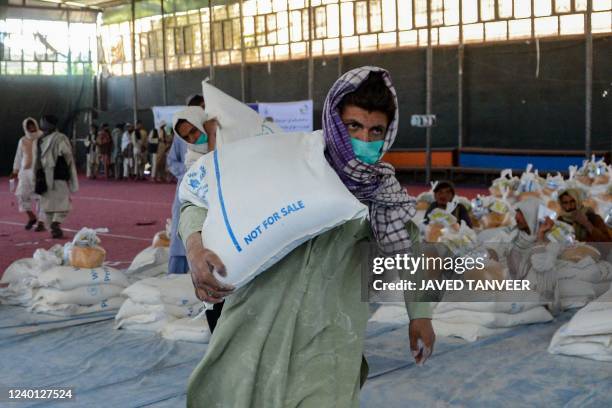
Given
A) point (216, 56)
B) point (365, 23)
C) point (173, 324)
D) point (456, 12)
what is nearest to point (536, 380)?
point (173, 324)

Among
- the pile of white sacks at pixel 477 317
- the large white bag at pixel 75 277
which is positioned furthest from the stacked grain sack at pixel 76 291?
the pile of white sacks at pixel 477 317

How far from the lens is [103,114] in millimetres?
24766

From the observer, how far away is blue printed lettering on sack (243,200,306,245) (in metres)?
1.85

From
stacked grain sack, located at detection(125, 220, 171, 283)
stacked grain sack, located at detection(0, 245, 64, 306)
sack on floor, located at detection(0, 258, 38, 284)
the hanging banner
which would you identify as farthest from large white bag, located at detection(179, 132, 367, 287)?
the hanging banner

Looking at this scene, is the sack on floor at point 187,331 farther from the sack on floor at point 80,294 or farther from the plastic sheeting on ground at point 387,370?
the sack on floor at point 80,294

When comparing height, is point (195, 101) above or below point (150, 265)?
above

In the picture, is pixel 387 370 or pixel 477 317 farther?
→ pixel 477 317

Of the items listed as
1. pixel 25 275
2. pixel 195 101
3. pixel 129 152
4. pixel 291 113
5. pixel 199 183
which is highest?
pixel 291 113

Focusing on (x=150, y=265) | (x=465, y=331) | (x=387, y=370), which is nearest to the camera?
(x=387, y=370)

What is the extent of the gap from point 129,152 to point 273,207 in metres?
19.7

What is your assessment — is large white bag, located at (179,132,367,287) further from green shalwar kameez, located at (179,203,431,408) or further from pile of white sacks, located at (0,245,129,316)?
pile of white sacks, located at (0,245,129,316)

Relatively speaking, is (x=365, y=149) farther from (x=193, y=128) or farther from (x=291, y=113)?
(x=291, y=113)

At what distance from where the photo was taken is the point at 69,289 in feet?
18.9

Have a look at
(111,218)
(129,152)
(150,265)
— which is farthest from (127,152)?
(150,265)
